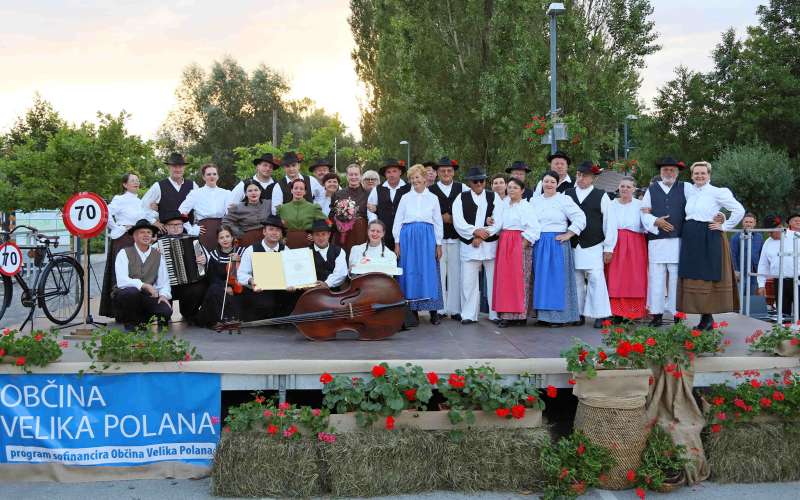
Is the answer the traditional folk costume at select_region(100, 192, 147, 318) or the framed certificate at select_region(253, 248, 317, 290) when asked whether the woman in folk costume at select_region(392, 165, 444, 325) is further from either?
the traditional folk costume at select_region(100, 192, 147, 318)

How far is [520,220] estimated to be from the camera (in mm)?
6480

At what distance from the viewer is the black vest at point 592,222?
21.0 feet

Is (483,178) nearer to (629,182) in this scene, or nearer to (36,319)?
(629,182)

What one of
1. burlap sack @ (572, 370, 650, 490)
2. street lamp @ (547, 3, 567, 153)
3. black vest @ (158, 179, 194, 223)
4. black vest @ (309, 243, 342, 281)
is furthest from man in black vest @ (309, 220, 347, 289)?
street lamp @ (547, 3, 567, 153)

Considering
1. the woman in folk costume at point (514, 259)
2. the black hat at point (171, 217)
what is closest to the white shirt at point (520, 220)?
the woman in folk costume at point (514, 259)

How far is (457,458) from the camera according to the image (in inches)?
167

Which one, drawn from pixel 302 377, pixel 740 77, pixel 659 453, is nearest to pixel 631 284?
pixel 659 453

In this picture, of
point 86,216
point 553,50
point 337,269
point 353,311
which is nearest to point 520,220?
point 337,269

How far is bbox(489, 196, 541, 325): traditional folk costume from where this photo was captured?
6.41m

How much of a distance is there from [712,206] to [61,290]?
575cm

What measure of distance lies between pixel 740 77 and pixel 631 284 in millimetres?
25881

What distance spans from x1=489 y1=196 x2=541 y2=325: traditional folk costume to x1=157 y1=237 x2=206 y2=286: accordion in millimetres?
2648

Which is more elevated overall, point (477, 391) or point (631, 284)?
point (631, 284)

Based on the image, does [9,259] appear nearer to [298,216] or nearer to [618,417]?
[298,216]
